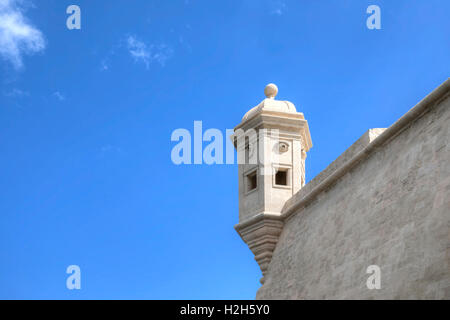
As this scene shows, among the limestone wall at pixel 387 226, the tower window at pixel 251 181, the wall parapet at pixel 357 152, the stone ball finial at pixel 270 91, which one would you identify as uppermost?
the stone ball finial at pixel 270 91

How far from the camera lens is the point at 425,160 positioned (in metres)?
8.46

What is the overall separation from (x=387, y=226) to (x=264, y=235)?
15.2ft

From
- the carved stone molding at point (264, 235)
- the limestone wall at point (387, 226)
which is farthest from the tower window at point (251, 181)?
the limestone wall at point (387, 226)

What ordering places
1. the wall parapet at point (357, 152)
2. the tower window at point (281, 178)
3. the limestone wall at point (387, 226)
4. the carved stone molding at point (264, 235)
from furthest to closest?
1. the tower window at point (281, 178)
2. the carved stone molding at point (264, 235)
3. the wall parapet at point (357, 152)
4. the limestone wall at point (387, 226)

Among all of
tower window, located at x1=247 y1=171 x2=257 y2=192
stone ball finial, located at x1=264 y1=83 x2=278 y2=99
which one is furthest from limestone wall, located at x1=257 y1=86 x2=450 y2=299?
stone ball finial, located at x1=264 y1=83 x2=278 y2=99

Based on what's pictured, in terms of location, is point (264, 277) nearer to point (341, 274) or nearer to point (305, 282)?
point (305, 282)

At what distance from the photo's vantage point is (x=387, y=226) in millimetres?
8805

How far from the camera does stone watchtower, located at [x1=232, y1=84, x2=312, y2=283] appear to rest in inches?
521

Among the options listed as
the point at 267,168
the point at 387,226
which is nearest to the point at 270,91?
the point at 267,168

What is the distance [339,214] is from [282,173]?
360 centimetres

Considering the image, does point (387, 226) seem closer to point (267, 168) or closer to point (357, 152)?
point (357, 152)

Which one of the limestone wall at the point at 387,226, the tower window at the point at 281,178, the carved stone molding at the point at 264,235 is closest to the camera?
the limestone wall at the point at 387,226

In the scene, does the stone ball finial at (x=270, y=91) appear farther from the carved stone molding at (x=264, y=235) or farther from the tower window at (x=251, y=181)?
the carved stone molding at (x=264, y=235)

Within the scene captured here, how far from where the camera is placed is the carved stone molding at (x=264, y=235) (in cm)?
1314
